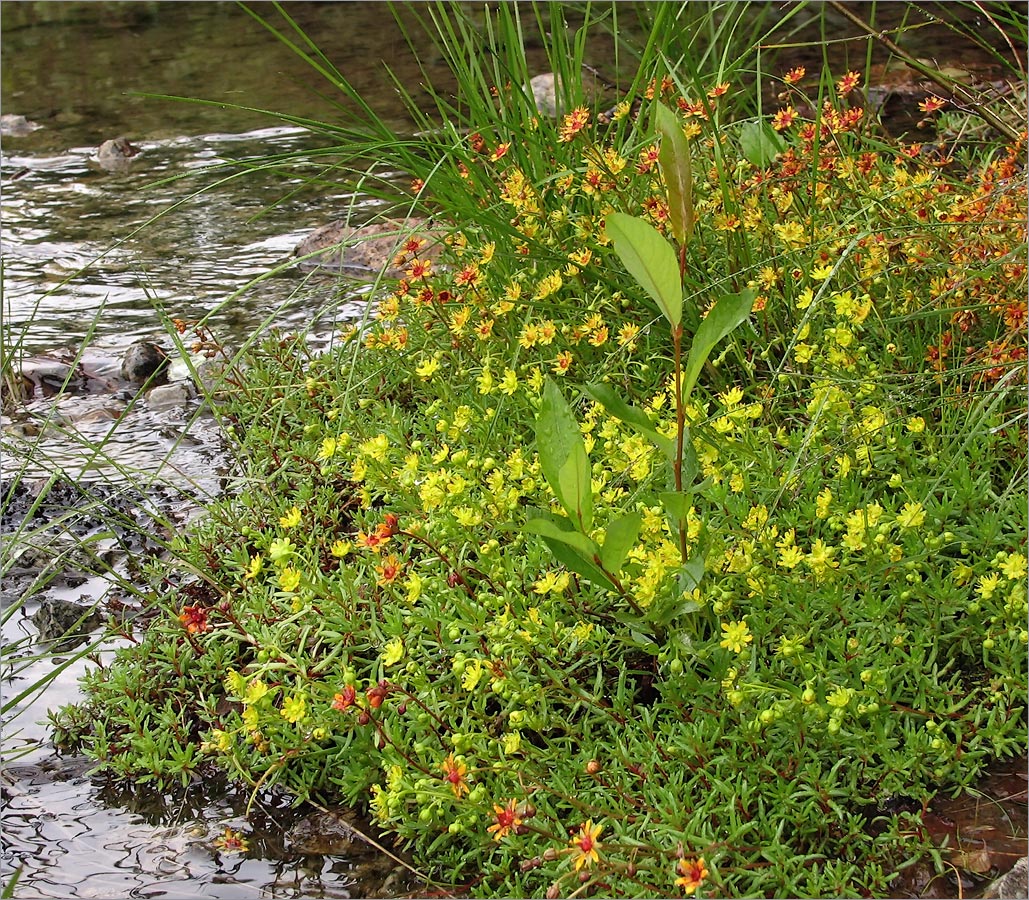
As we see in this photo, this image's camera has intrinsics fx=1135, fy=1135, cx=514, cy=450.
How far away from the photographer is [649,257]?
2150 millimetres

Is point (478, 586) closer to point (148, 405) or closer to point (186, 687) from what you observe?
point (186, 687)

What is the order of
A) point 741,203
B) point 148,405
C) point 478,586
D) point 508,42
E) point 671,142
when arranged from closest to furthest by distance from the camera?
point 671,142
point 478,586
point 741,203
point 508,42
point 148,405

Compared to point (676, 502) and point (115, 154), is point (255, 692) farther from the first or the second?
point (115, 154)

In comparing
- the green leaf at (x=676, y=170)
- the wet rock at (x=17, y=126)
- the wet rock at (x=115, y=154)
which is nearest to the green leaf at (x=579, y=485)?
the green leaf at (x=676, y=170)

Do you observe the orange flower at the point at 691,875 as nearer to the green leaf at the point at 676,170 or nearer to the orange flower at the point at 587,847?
the orange flower at the point at 587,847

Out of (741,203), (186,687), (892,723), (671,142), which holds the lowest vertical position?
(186,687)

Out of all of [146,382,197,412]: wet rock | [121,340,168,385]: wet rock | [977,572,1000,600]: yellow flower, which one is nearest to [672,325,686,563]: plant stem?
[977,572,1000,600]: yellow flower

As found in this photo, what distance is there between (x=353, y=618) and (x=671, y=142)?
54.3 inches

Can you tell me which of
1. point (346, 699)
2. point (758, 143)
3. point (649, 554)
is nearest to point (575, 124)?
point (758, 143)

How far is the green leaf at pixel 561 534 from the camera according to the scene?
2.20 meters

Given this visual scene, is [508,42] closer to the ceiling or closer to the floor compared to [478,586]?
closer to the ceiling

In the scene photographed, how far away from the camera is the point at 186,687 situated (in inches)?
121

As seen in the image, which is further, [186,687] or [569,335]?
[569,335]

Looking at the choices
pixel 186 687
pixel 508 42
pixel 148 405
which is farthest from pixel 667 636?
pixel 148 405
